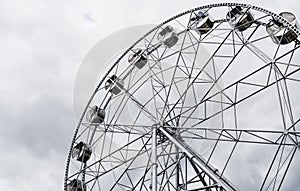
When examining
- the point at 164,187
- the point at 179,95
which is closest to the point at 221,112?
the point at 179,95

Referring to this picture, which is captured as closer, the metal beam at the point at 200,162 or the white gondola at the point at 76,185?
the metal beam at the point at 200,162

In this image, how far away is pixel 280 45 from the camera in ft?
58.0

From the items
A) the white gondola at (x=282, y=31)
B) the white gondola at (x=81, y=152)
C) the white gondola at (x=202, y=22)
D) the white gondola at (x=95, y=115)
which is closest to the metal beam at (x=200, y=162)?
the white gondola at (x=95, y=115)

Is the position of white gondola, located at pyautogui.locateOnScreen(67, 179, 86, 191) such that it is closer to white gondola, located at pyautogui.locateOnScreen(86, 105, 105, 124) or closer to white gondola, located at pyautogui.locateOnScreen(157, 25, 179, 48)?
white gondola, located at pyautogui.locateOnScreen(86, 105, 105, 124)

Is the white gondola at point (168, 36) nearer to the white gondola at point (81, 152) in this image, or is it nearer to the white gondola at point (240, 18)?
the white gondola at point (240, 18)

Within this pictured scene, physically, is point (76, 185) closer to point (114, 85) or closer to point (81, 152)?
point (81, 152)

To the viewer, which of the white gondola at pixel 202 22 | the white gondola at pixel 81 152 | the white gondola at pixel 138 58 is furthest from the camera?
the white gondola at pixel 81 152

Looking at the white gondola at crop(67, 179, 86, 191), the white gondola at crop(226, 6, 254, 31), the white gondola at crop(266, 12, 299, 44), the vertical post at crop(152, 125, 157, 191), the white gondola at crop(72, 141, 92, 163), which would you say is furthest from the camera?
the white gondola at crop(72, 141, 92, 163)

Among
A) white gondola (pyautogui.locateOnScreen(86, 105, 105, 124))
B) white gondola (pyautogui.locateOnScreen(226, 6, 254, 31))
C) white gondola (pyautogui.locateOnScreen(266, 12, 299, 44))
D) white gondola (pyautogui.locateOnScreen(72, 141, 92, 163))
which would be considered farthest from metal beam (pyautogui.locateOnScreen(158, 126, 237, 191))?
white gondola (pyautogui.locateOnScreen(266, 12, 299, 44))

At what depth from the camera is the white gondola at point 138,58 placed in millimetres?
22141

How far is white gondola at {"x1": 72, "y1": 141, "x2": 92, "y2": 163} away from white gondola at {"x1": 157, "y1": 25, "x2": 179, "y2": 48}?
587cm

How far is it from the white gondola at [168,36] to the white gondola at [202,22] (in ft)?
4.26

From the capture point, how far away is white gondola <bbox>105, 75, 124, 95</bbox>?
22.7m

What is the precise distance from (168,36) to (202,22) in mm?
2093
